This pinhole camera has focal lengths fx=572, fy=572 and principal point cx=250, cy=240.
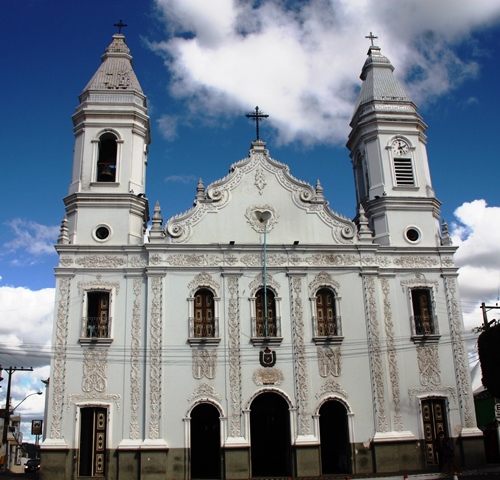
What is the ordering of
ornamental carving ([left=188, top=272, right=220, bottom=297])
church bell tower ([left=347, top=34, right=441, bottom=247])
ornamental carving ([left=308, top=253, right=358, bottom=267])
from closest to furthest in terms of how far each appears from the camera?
ornamental carving ([left=188, top=272, right=220, bottom=297]) < ornamental carving ([left=308, top=253, right=358, bottom=267]) < church bell tower ([left=347, top=34, right=441, bottom=247])

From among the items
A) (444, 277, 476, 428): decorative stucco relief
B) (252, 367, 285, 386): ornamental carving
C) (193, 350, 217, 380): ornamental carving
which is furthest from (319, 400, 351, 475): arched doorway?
(444, 277, 476, 428): decorative stucco relief

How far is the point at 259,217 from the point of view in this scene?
80.2 feet

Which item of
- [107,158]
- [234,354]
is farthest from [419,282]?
[107,158]

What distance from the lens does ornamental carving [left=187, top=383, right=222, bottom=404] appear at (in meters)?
21.8

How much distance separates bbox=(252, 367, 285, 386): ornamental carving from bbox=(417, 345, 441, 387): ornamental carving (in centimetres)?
577

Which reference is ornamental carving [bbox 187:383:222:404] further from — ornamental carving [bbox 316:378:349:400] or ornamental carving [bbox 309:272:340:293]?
ornamental carving [bbox 309:272:340:293]

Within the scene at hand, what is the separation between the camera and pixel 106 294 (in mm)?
23031

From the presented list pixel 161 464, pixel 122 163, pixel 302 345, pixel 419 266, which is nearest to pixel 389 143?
pixel 419 266

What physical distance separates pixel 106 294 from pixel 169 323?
2868 millimetres

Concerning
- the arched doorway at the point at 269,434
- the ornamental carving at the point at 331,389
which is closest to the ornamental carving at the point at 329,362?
the ornamental carving at the point at 331,389

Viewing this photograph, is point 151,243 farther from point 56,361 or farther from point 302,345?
point 302,345

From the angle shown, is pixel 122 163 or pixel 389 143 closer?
pixel 122 163

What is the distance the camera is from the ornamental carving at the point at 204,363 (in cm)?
2206

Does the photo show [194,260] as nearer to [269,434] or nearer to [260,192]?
[260,192]
